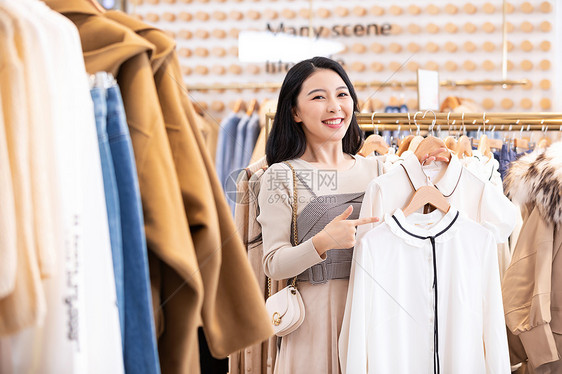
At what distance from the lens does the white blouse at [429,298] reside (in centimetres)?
147

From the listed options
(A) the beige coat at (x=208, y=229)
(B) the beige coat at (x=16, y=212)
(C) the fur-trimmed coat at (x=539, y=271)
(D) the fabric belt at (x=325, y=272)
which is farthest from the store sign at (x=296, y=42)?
(B) the beige coat at (x=16, y=212)

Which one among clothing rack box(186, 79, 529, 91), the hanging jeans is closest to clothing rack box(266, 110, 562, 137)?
the hanging jeans

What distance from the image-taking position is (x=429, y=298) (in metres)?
1.49

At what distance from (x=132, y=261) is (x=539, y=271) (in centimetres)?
134

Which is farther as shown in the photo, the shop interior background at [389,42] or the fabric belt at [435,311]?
the shop interior background at [389,42]

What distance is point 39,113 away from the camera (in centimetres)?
72

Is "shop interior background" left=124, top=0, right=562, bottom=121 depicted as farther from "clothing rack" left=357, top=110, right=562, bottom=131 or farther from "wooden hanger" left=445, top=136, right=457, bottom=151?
"wooden hanger" left=445, top=136, right=457, bottom=151

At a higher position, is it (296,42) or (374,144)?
(296,42)

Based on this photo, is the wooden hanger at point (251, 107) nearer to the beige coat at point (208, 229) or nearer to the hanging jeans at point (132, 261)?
the beige coat at point (208, 229)

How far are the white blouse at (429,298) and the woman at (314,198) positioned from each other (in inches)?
4.0

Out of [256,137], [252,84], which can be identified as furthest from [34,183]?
[252,84]

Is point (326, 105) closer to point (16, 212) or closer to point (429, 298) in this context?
point (429, 298)

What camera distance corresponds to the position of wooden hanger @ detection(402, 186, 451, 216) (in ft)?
5.00

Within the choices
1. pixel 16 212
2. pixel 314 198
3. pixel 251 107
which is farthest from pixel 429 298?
pixel 251 107
